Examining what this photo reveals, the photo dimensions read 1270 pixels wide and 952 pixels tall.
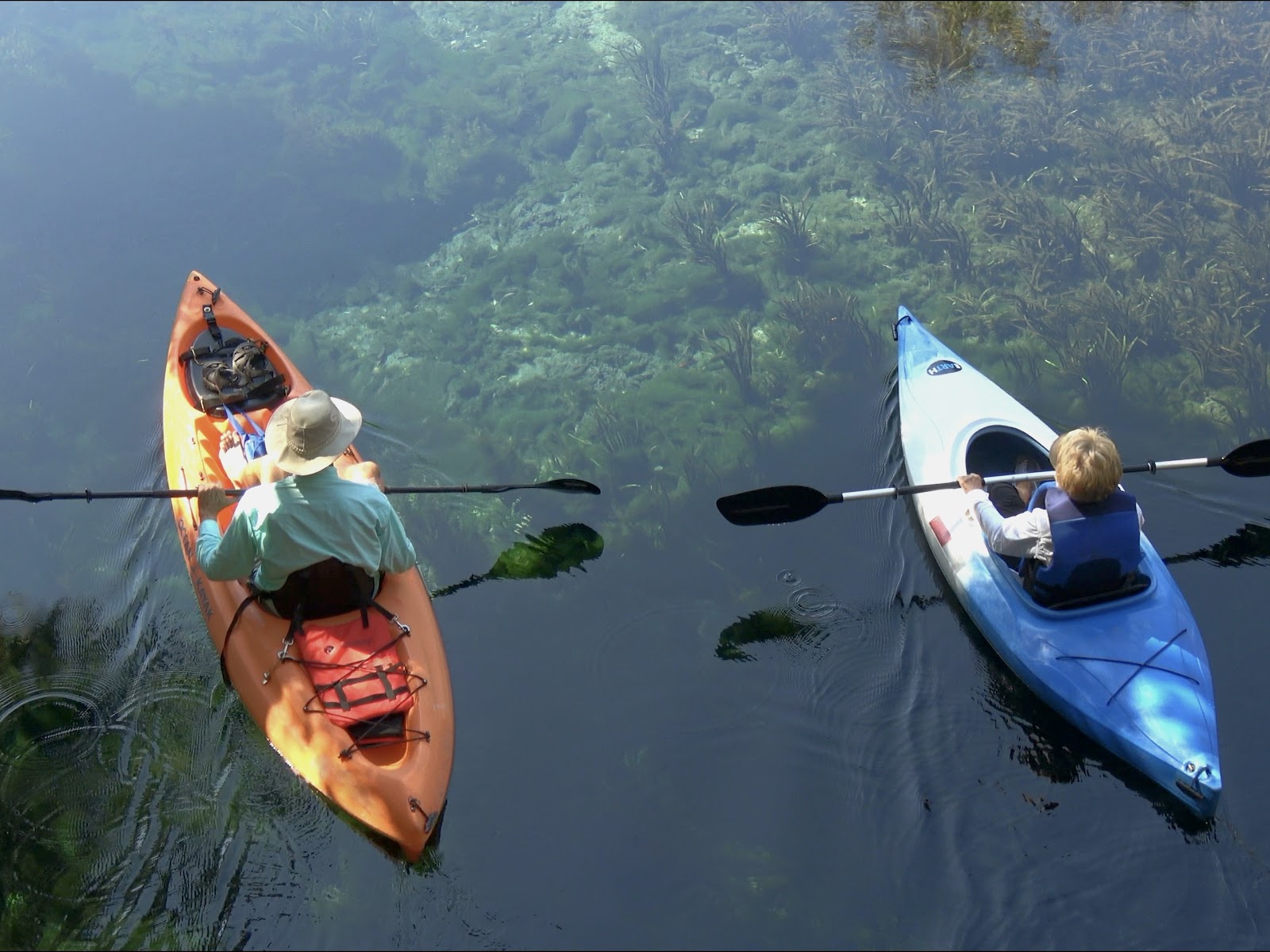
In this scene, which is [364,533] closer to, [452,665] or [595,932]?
[452,665]

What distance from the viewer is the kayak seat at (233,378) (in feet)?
21.3

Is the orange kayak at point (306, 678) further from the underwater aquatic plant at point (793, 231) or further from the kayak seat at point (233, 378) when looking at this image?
the underwater aquatic plant at point (793, 231)

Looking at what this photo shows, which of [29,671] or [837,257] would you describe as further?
[837,257]

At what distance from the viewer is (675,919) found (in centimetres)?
454

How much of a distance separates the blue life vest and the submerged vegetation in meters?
1.99

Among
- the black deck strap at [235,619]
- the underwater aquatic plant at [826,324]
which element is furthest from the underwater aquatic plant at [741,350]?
the black deck strap at [235,619]

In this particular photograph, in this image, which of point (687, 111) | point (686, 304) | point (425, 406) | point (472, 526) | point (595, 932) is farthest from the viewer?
point (687, 111)

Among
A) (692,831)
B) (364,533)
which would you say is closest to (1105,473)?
(692,831)

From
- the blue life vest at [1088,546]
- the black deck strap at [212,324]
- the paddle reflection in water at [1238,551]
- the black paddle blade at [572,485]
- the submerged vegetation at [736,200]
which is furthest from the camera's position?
the submerged vegetation at [736,200]

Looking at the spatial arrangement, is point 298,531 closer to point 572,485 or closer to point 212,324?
point 572,485

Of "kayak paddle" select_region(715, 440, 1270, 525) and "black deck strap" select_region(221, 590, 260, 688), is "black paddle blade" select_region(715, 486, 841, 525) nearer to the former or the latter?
"kayak paddle" select_region(715, 440, 1270, 525)

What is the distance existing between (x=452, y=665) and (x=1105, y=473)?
3220 millimetres

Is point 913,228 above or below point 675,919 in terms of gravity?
above

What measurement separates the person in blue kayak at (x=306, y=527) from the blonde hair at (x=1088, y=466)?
306cm
